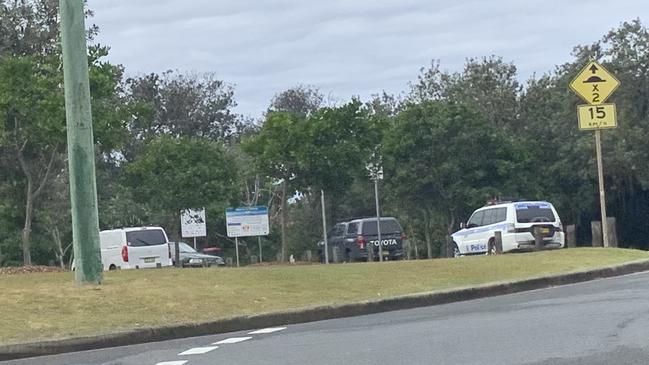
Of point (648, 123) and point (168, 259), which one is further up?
point (648, 123)

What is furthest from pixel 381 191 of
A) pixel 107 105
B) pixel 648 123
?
pixel 107 105

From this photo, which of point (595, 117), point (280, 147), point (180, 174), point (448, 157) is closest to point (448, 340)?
point (595, 117)

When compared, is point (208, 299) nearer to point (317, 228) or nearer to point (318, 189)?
point (318, 189)

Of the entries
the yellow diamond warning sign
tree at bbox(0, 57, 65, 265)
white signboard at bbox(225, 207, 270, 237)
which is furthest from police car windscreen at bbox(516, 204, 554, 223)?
tree at bbox(0, 57, 65, 265)

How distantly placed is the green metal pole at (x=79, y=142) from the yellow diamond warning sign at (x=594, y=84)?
42.7 ft

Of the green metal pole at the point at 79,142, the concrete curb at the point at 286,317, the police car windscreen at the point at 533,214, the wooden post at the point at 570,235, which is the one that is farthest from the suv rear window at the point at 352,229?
the green metal pole at the point at 79,142

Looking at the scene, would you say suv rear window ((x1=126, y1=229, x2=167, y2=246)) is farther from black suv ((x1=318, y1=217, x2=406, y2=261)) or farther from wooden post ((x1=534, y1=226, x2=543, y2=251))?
wooden post ((x1=534, y1=226, x2=543, y2=251))

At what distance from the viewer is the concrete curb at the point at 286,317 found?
1209 cm

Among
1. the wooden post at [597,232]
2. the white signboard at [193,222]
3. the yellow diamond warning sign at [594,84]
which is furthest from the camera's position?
the white signboard at [193,222]

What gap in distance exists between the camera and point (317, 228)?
5256 centimetres

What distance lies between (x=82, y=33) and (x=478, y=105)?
36.4 meters

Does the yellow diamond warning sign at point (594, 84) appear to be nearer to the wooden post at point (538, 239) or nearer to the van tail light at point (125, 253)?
the wooden post at point (538, 239)

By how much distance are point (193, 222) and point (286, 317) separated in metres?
27.7

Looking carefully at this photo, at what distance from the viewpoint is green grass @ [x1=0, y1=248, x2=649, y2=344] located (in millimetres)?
13336
